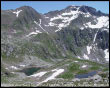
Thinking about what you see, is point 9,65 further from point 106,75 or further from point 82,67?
point 106,75

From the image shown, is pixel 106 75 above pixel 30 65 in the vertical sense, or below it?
above

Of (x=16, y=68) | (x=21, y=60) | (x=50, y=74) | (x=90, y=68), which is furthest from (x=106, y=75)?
(x=21, y=60)

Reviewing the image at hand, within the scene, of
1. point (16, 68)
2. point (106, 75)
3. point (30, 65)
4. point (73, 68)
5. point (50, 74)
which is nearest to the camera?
point (106, 75)

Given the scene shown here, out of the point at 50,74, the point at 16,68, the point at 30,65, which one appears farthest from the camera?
the point at 30,65

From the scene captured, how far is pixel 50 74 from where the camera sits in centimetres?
9012

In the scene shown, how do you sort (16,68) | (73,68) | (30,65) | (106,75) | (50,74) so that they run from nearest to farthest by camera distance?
(106,75), (50,74), (73,68), (16,68), (30,65)

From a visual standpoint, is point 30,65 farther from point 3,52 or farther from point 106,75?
point 106,75

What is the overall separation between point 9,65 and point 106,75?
119 meters

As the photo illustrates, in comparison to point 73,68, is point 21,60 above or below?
below

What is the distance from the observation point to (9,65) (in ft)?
578

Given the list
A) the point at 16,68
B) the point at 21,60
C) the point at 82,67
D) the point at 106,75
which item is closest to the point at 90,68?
the point at 82,67

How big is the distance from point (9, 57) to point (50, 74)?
366 feet

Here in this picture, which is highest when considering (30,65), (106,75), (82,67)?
(106,75)

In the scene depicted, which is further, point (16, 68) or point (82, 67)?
point (16, 68)
